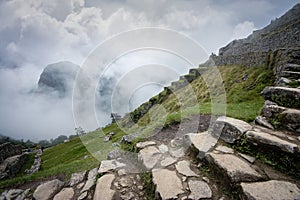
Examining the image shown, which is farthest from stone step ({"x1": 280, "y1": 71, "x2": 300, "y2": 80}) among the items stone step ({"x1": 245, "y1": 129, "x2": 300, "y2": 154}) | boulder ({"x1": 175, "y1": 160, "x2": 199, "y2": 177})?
boulder ({"x1": 175, "y1": 160, "x2": 199, "y2": 177})

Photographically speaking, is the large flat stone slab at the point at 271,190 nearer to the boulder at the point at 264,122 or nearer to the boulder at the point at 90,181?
the boulder at the point at 264,122

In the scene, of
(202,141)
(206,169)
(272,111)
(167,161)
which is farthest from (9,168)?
(272,111)

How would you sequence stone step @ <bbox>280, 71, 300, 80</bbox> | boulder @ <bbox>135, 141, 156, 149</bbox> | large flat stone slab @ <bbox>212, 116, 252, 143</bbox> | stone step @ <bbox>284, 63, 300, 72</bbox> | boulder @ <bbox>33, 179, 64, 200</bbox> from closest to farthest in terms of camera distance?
large flat stone slab @ <bbox>212, 116, 252, 143</bbox>
boulder @ <bbox>33, 179, 64, 200</bbox>
boulder @ <bbox>135, 141, 156, 149</bbox>
stone step @ <bbox>280, 71, 300, 80</bbox>
stone step @ <bbox>284, 63, 300, 72</bbox>

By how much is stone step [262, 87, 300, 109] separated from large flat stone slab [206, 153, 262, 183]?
3.57m

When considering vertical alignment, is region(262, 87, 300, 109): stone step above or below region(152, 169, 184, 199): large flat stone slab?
above

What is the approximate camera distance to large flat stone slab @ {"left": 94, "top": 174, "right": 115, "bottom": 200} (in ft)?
15.0

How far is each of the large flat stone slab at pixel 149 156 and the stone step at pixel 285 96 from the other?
17.4ft

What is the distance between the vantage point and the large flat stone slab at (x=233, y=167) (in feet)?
12.3

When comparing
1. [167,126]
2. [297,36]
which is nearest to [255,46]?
[297,36]

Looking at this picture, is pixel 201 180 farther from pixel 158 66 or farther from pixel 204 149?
pixel 158 66

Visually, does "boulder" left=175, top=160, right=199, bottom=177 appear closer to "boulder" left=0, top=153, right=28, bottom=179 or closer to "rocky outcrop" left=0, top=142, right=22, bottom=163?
"boulder" left=0, top=153, right=28, bottom=179

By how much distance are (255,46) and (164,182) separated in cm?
2962

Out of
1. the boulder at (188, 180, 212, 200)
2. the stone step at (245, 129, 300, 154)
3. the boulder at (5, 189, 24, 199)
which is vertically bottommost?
the boulder at (188, 180, 212, 200)

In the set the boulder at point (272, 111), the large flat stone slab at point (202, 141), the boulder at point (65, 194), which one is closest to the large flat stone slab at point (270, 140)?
the large flat stone slab at point (202, 141)
